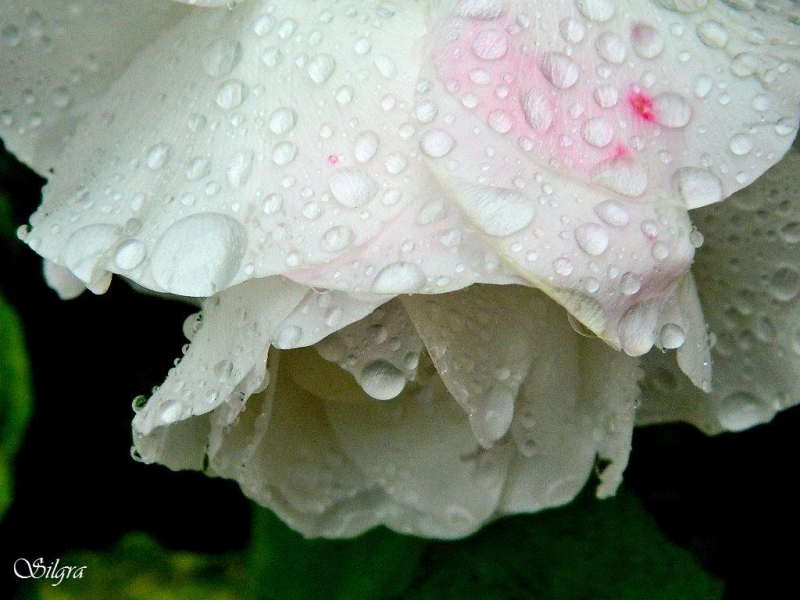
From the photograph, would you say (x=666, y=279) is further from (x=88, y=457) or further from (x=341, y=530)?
(x=88, y=457)

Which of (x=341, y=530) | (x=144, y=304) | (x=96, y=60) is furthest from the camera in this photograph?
(x=144, y=304)

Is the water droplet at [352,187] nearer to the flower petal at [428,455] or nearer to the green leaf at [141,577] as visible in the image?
the flower petal at [428,455]

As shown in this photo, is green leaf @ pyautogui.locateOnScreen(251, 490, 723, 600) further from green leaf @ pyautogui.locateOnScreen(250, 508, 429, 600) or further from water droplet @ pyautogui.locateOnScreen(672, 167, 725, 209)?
water droplet @ pyautogui.locateOnScreen(672, 167, 725, 209)

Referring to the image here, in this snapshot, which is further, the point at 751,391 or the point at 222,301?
the point at 751,391

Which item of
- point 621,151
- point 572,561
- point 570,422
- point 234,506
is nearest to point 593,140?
point 621,151

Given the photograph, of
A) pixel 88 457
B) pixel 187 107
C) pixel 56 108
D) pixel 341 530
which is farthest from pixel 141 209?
pixel 88 457

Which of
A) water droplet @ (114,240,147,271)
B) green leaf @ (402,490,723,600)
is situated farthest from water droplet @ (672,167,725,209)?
green leaf @ (402,490,723,600)

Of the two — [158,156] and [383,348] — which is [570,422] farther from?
[158,156]
